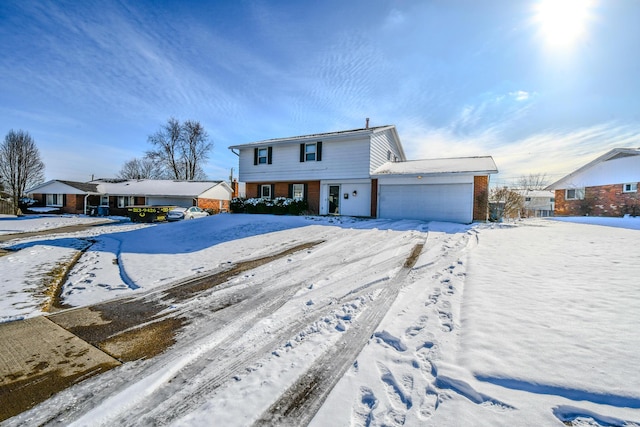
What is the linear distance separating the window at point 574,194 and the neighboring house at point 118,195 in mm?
34475

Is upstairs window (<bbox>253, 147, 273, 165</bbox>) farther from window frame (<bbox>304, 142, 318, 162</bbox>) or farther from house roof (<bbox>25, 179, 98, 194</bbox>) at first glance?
house roof (<bbox>25, 179, 98, 194</bbox>)

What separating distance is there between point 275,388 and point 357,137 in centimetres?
1501

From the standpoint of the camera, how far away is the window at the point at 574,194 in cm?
2227

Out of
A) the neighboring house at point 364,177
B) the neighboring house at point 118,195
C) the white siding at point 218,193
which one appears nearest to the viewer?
the neighboring house at point 364,177

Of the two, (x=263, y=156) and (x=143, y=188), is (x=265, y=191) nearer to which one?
(x=263, y=156)

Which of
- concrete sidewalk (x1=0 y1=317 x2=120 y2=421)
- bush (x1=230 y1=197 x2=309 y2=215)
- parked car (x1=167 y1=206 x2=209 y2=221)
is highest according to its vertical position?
bush (x1=230 y1=197 x2=309 y2=215)

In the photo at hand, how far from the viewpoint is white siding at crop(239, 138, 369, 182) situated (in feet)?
52.5

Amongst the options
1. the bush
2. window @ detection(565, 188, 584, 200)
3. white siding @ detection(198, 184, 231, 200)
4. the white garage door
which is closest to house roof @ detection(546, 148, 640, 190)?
window @ detection(565, 188, 584, 200)

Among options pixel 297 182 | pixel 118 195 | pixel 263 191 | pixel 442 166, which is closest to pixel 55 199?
pixel 118 195

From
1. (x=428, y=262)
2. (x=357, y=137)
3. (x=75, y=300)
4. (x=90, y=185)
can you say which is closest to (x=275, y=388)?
(x=75, y=300)

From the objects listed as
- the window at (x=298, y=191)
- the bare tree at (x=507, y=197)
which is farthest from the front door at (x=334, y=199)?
the bare tree at (x=507, y=197)

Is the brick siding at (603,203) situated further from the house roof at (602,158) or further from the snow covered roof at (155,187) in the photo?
the snow covered roof at (155,187)

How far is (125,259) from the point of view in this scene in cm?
753

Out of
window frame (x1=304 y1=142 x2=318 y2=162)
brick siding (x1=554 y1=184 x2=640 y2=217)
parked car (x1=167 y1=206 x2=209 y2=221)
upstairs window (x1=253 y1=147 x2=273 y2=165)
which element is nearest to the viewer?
window frame (x1=304 y1=142 x2=318 y2=162)
